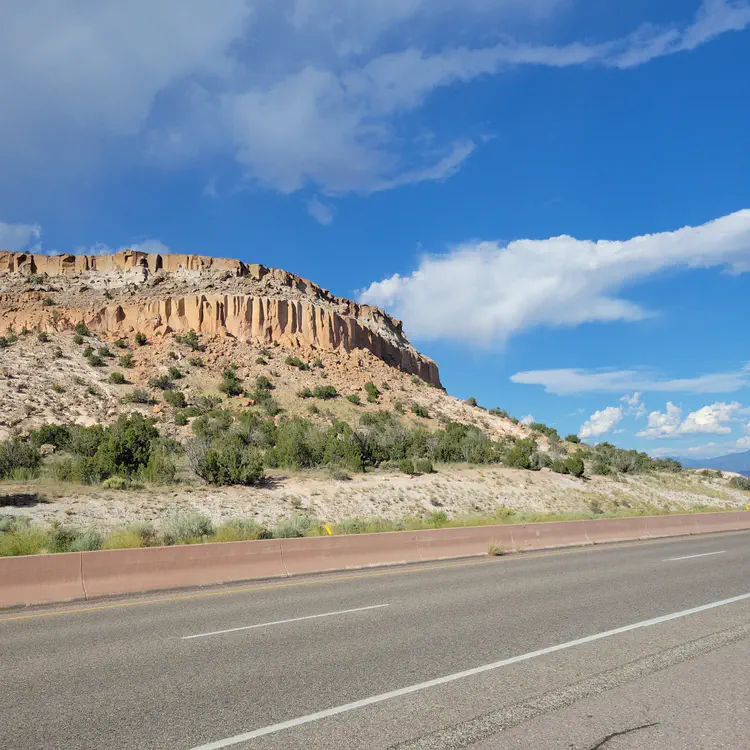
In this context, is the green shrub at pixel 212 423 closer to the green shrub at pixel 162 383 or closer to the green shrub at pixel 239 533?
the green shrub at pixel 162 383

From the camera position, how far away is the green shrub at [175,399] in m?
53.2

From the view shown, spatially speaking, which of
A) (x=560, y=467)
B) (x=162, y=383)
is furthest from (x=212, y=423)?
(x=560, y=467)

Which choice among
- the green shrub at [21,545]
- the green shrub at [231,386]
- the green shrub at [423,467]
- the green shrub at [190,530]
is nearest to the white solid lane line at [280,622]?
the green shrub at [21,545]

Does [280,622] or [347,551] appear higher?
[347,551]

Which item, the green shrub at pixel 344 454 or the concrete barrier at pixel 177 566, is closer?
the concrete barrier at pixel 177 566

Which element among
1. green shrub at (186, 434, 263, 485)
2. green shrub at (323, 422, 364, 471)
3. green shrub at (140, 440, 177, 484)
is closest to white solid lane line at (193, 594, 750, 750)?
green shrub at (186, 434, 263, 485)

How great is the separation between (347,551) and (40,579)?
255 inches

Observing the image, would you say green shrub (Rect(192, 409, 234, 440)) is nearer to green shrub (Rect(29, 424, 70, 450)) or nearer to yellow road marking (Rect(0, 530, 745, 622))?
green shrub (Rect(29, 424, 70, 450))

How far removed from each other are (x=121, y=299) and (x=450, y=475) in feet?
168

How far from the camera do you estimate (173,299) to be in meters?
69.9

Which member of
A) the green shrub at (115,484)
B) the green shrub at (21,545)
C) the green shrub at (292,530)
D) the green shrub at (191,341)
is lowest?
the green shrub at (292,530)

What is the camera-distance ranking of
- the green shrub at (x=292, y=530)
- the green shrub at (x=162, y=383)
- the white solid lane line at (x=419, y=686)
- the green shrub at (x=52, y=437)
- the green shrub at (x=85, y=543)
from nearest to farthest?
the white solid lane line at (x=419, y=686) → the green shrub at (x=85, y=543) → the green shrub at (x=292, y=530) → the green shrub at (x=52, y=437) → the green shrub at (x=162, y=383)

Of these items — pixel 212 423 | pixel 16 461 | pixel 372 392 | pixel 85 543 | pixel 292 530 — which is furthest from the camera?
pixel 372 392

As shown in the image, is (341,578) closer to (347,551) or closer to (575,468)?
(347,551)
